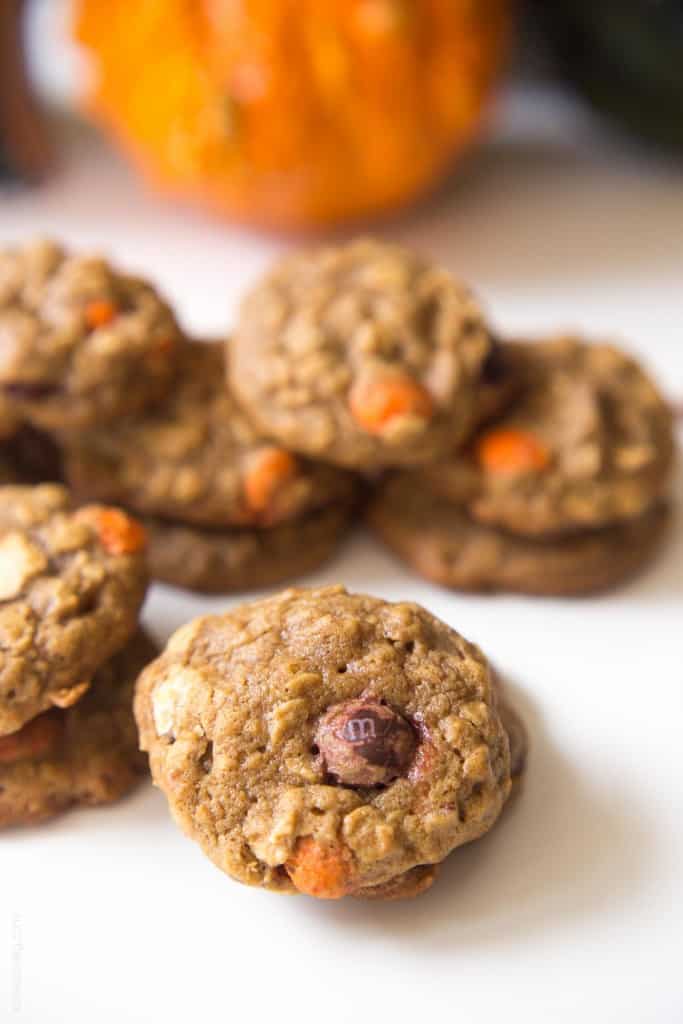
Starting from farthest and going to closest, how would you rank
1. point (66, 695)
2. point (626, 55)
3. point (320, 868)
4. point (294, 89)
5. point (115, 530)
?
1. point (626, 55)
2. point (294, 89)
3. point (115, 530)
4. point (66, 695)
5. point (320, 868)

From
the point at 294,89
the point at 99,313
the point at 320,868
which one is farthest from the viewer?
the point at 294,89

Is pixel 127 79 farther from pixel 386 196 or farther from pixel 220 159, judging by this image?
pixel 386 196

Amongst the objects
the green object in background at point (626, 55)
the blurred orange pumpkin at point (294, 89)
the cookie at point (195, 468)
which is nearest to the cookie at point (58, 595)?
the cookie at point (195, 468)

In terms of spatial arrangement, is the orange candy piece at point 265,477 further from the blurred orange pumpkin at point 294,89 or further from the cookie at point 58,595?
the blurred orange pumpkin at point 294,89

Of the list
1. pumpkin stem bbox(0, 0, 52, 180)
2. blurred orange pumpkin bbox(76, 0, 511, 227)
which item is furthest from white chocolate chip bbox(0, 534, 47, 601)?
pumpkin stem bbox(0, 0, 52, 180)

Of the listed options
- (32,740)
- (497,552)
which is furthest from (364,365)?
(32,740)

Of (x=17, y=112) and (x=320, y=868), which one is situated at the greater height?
(x=17, y=112)

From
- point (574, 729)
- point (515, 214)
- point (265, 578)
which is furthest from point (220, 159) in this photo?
point (574, 729)

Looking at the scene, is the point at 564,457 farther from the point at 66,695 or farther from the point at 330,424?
the point at 66,695
